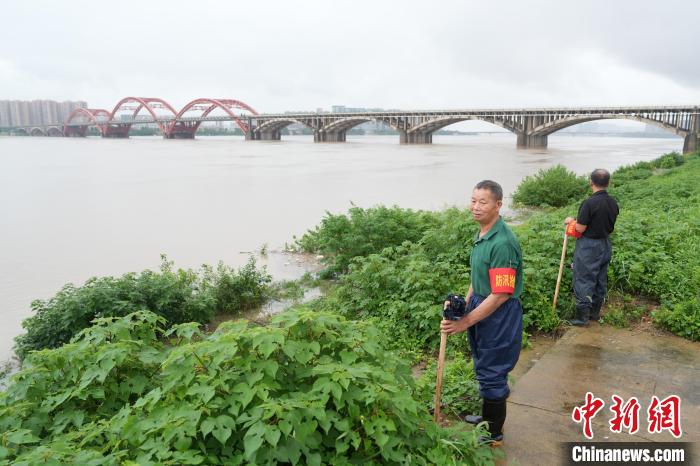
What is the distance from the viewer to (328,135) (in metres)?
86.2

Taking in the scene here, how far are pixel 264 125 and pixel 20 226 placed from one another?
79.1 m

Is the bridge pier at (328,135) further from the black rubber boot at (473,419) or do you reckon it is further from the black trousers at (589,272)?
the black rubber boot at (473,419)

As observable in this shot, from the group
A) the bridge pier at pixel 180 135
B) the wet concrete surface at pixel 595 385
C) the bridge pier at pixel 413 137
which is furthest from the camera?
the bridge pier at pixel 180 135

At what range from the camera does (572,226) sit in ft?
17.4

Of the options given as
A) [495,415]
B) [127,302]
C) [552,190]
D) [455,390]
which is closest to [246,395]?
[495,415]

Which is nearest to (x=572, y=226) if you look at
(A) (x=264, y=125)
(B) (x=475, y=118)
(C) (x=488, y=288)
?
(C) (x=488, y=288)

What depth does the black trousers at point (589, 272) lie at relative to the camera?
5.26 meters

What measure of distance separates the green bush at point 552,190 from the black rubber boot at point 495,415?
43.5ft

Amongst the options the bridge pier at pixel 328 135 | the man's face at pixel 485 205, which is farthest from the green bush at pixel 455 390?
the bridge pier at pixel 328 135

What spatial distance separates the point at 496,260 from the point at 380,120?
78691 mm

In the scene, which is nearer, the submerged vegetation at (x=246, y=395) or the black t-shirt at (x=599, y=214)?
the submerged vegetation at (x=246, y=395)

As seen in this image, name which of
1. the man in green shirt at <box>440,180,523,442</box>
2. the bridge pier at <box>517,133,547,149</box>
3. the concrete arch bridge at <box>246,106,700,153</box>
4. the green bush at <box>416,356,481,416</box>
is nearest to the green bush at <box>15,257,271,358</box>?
the green bush at <box>416,356,481,416</box>

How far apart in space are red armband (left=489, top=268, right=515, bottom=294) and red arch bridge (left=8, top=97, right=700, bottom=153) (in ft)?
179

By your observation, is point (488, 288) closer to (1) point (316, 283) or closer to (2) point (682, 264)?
(2) point (682, 264)
